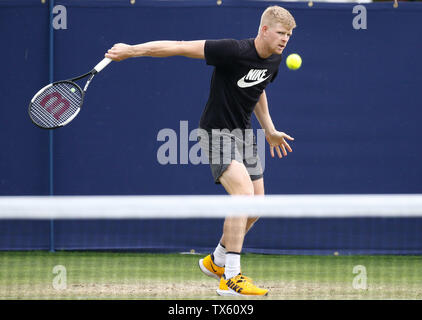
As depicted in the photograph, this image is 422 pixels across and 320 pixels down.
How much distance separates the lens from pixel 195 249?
6.18 meters

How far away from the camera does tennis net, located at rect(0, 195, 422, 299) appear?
2.98 meters

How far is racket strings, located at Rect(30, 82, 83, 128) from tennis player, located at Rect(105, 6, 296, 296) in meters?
0.65

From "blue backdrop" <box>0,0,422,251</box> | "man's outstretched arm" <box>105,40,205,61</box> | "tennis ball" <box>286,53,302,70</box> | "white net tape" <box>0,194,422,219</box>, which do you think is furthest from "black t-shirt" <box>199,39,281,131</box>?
"blue backdrop" <box>0,0,422,251</box>

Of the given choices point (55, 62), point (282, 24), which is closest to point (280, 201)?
point (282, 24)

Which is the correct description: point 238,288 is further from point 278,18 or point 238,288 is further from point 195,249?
point 195,249

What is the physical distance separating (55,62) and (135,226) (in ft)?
5.02

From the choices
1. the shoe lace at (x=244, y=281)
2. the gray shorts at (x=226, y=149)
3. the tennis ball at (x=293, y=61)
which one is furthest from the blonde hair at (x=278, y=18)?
the tennis ball at (x=293, y=61)

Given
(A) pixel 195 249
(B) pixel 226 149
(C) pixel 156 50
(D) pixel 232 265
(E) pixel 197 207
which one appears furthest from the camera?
(A) pixel 195 249

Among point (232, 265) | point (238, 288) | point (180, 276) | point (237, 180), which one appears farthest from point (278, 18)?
point (180, 276)

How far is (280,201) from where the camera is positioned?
9.86ft

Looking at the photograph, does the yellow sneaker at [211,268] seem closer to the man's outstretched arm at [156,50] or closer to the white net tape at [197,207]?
the man's outstretched arm at [156,50]

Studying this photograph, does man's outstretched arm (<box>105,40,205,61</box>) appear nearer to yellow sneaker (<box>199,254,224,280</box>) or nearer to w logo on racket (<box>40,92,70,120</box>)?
w logo on racket (<box>40,92,70,120</box>)

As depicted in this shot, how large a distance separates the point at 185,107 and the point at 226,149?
2104 millimetres

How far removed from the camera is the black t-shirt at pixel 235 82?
4.12 metres
